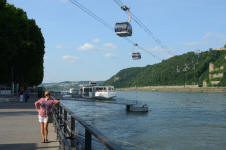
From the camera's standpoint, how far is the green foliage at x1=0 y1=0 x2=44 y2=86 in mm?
36484

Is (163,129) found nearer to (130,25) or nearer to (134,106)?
(130,25)

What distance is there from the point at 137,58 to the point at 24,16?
16902 millimetres

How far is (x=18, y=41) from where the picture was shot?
40.2m

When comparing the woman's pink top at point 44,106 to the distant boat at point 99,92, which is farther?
the distant boat at point 99,92

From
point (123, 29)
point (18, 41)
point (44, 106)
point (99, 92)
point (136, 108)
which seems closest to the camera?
point (44, 106)

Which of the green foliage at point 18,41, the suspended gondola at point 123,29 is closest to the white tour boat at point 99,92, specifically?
the green foliage at point 18,41

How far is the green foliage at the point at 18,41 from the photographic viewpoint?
3648 centimetres

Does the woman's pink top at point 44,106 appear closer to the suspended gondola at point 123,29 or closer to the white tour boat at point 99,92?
the suspended gondola at point 123,29

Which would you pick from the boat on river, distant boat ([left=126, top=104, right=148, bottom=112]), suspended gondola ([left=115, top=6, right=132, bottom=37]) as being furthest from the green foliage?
the boat on river

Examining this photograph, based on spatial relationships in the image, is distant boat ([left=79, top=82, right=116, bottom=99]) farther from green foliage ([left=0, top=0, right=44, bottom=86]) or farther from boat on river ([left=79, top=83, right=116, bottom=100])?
green foliage ([left=0, top=0, right=44, bottom=86])

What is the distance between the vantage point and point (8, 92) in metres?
47.7

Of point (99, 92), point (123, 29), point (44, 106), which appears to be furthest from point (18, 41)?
point (99, 92)

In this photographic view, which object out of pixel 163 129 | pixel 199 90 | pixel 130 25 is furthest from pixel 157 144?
pixel 199 90

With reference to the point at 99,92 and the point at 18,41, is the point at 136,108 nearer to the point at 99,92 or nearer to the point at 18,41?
the point at 18,41
